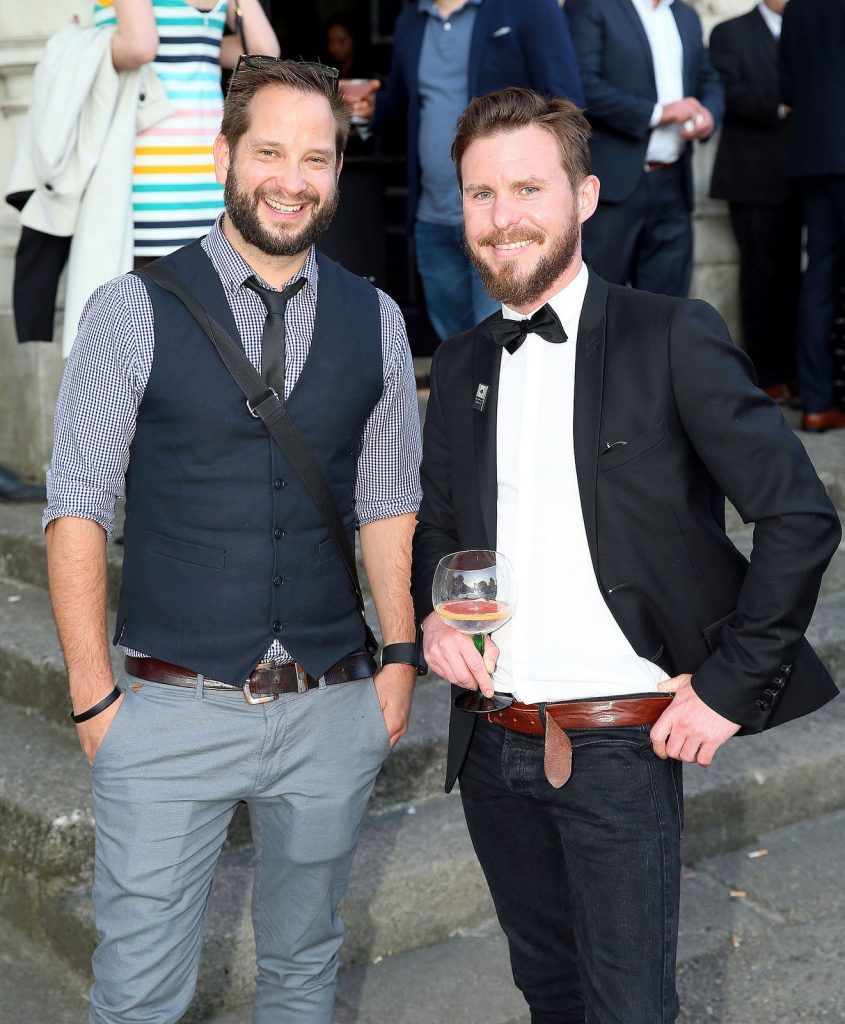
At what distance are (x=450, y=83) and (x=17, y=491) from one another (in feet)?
7.95

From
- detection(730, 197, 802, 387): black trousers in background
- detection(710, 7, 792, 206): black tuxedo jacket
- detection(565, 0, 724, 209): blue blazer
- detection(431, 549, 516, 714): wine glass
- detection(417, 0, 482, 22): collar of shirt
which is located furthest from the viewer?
detection(730, 197, 802, 387): black trousers in background

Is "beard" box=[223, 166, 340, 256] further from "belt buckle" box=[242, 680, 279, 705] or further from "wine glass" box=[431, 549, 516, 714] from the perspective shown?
"belt buckle" box=[242, 680, 279, 705]

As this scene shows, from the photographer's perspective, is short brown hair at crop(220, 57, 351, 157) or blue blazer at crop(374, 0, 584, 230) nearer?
short brown hair at crop(220, 57, 351, 157)

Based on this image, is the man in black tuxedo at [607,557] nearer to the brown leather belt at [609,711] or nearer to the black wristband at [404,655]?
the brown leather belt at [609,711]

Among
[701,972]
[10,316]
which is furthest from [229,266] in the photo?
[10,316]

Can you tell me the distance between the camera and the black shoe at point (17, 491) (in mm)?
5566

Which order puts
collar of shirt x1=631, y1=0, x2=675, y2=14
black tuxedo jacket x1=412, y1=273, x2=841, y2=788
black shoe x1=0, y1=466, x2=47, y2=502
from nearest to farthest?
black tuxedo jacket x1=412, y1=273, x2=841, y2=788
black shoe x1=0, y1=466, x2=47, y2=502
collar of shirt x1=631, y1=0, x2=675, y2=14

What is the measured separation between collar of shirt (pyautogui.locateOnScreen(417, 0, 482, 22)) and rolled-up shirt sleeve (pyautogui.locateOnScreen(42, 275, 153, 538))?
333 centimetres

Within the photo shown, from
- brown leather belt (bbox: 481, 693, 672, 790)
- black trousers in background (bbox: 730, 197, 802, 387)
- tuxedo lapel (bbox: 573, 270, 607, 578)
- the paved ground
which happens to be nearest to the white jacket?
the paved ground

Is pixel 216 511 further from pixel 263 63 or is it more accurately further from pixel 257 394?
pixel 263 63

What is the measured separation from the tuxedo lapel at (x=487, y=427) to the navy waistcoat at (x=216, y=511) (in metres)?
0.27

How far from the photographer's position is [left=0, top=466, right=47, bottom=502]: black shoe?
18.3ft

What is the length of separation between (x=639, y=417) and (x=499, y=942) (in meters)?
1.97

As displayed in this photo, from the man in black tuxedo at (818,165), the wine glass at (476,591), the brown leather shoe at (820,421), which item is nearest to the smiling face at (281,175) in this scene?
the wine glass at (476,591)
